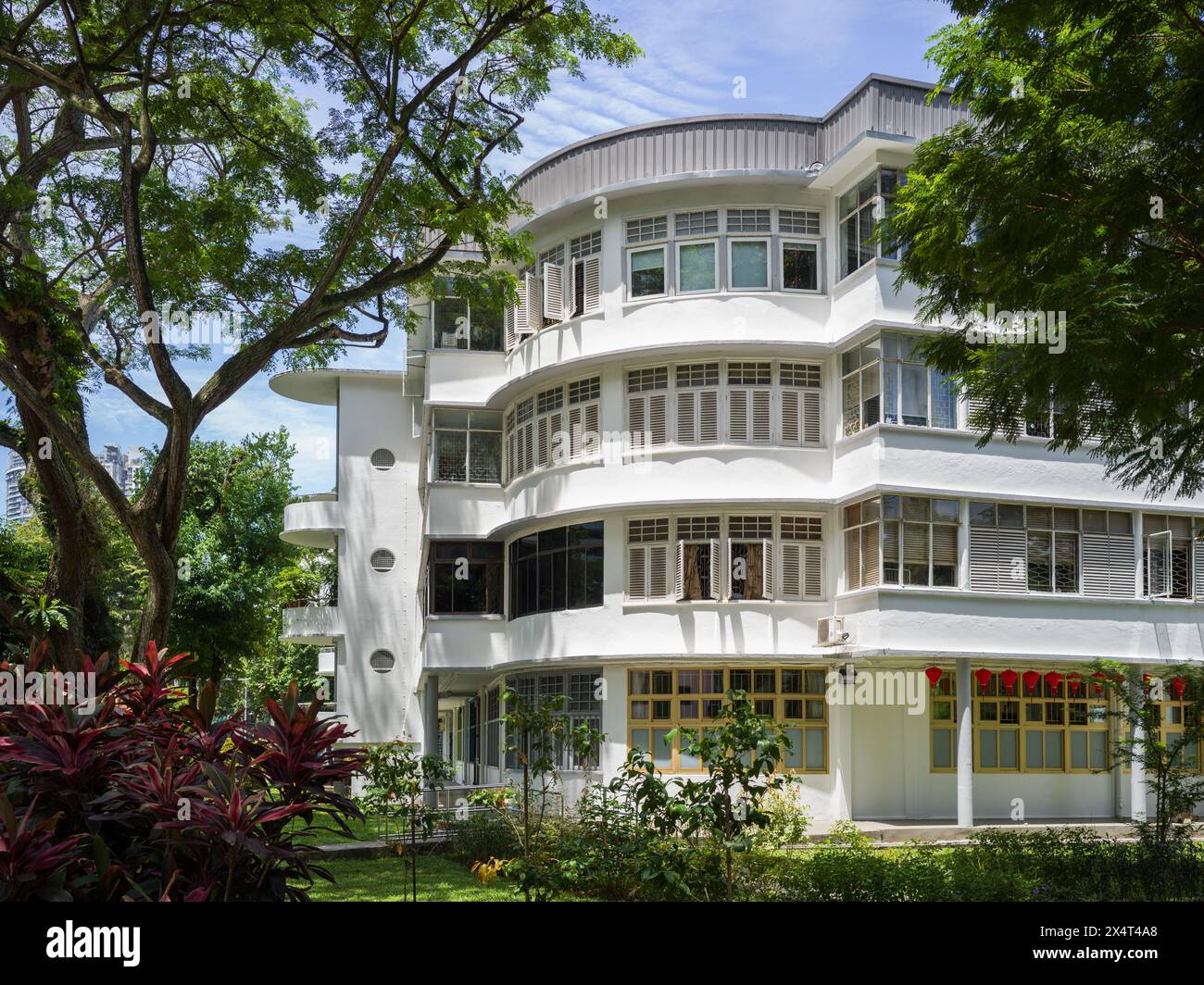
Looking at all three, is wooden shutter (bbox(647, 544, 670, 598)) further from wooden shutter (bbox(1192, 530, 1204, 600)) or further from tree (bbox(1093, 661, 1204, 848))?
wooden shutter (bbox(1192, 530, 1204, 600))

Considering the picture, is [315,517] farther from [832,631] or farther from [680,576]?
[832,631]

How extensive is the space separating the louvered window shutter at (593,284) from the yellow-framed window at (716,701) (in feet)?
22.2

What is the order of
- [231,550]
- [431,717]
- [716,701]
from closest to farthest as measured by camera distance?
[716,701]
[431,717]
[231,550]

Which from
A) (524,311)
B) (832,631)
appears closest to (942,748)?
(832,631)

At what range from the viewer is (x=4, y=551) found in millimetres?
24156

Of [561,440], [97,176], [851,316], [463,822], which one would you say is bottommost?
[463,822]

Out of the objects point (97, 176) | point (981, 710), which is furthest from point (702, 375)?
point (97, 176)

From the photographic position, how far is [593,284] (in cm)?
2311

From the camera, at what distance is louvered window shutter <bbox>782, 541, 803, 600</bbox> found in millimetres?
21562

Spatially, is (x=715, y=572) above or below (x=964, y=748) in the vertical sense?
above

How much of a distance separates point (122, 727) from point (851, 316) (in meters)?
16.2

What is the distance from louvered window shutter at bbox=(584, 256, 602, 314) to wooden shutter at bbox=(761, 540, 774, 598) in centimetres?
536

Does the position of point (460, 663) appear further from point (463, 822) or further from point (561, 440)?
point (463, 822)

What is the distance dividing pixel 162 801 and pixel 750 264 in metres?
17.3
